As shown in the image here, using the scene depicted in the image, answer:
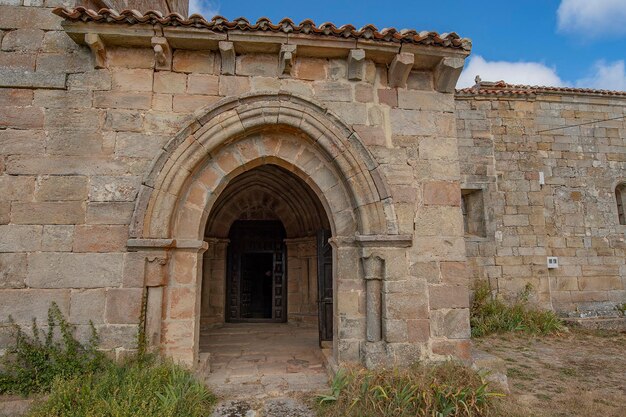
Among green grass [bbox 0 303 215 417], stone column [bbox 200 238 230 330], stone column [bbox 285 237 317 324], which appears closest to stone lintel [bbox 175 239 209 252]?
green grass [bbox 0 303 215 417]

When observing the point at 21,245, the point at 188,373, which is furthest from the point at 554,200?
the point at 21,245

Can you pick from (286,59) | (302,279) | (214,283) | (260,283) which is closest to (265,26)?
(286,59)

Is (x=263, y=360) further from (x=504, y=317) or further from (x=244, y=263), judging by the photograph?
(x=504, y=317)

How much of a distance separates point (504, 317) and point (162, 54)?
744 centimetres

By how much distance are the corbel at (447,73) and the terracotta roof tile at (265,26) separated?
16 cm

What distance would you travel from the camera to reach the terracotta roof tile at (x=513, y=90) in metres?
7.93

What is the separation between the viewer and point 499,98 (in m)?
8.08

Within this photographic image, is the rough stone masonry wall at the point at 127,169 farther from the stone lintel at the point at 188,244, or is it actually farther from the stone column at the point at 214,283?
the stone column at the point at 214,283

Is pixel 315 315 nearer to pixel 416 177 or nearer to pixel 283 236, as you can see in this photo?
pixel 283 236

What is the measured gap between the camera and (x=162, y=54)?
3635mm

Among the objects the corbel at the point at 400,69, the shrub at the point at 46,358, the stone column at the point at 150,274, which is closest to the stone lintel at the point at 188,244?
the stone column at the point at 150,274

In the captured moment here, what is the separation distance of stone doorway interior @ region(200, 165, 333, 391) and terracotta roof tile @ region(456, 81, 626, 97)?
4.54 m

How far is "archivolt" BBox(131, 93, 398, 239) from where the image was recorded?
3598mm

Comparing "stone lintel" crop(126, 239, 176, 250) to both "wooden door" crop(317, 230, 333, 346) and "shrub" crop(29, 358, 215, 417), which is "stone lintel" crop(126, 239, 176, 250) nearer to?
"shrub" crop(29, 358, 215, 417)
